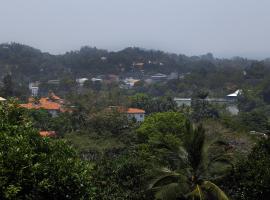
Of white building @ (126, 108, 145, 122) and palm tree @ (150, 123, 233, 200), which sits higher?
palm tree @ (150, 123, 233, 200)

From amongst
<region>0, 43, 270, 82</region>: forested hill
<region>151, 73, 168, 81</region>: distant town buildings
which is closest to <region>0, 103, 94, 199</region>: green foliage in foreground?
<region>0, 43, 270, 82</region>: forested hill

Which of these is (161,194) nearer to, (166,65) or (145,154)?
(145,154)

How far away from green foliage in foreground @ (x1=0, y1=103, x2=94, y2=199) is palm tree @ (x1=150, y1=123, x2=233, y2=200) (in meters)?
3.24

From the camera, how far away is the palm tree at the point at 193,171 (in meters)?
16.3

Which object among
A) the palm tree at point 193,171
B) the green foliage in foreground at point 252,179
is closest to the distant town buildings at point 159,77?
the green foliage in foreground at point 252,179

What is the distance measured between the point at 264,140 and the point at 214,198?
17.3ft

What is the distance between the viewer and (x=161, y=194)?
637 inches

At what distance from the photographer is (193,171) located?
56.1ft

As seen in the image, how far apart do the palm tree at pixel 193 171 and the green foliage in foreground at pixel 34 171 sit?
127 inches

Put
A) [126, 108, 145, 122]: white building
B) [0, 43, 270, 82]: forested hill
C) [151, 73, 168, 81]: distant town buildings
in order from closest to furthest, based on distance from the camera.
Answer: [126, 108, 145, 122]: white building
[0, 43, 270, 82]: forested hill
[151, 73, 168, 81]: distant town buildings

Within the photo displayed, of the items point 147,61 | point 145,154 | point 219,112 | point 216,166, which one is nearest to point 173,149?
point 216,166

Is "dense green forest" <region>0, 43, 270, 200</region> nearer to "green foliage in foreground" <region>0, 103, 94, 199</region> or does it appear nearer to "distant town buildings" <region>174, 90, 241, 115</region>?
"green foliage in foreground" <region>0, 103, 94, 199</region>

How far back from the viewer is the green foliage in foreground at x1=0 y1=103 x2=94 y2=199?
41.2ft

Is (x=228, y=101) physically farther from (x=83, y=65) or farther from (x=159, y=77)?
(x=83, y=65)
